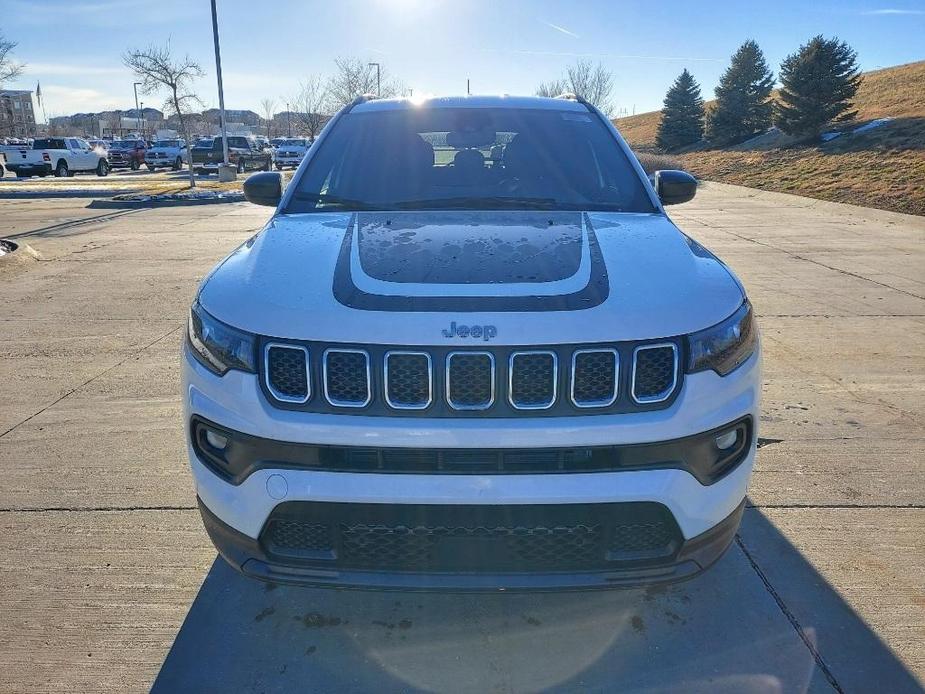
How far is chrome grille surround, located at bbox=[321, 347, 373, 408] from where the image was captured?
1953 mm

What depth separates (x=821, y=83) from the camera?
28578mm

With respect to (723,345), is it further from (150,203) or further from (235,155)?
(235,155)

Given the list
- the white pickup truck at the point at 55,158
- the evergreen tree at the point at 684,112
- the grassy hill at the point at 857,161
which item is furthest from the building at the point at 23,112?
the grassy hill at the point at 857,161

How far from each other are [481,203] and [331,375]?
143cm

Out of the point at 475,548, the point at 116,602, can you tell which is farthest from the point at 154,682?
the point at 475,548

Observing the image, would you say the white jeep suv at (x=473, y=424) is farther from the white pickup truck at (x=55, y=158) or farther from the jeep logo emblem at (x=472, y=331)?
the white pickup truck at (x=55, y=158)

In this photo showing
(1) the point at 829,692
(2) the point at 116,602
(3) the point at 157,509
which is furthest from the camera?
(3) the point at 157,509

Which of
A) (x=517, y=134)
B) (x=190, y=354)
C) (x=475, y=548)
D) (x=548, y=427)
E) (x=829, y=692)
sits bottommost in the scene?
(x=829, y=692)

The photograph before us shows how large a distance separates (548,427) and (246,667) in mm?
1326

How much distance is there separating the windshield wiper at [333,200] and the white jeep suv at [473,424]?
3.02 ft

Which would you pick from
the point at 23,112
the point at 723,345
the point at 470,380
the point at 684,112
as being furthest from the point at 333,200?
the point at 23,112

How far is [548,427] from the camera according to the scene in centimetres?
191

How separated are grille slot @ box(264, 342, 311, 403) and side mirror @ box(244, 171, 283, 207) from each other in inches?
69.5

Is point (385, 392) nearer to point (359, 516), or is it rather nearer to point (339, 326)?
point (339, 326)
